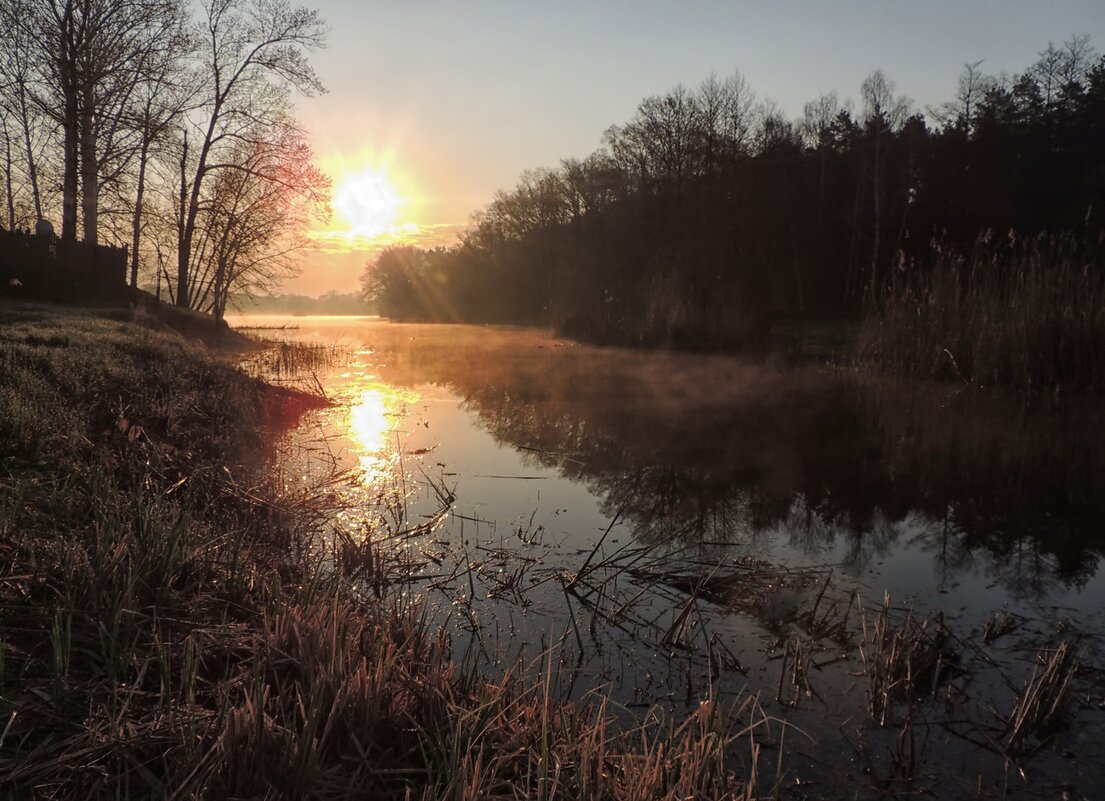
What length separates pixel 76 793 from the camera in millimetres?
1434

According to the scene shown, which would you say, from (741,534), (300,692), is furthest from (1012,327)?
(300,692)

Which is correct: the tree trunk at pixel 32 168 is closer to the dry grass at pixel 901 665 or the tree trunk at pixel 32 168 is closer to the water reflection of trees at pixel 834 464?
the water reflection of trees at pixel 834 464

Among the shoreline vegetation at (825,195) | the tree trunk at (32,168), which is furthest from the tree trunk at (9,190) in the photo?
the shoreline vegetation at (825,195)

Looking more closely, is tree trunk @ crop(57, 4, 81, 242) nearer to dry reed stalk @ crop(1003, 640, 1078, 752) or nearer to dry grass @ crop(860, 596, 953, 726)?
dry grass @ crop(860, 596, 953, 726)

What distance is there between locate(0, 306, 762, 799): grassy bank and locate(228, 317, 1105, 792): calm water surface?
1.03 ft

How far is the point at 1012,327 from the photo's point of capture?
8.71 m

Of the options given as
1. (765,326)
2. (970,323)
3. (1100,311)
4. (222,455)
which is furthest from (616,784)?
(765,326)

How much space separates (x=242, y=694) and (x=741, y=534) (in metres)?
2.73

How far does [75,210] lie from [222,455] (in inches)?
542

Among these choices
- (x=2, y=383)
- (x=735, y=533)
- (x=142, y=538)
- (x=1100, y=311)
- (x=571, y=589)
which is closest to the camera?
(x=142, y=538)

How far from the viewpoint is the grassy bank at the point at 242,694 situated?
1.51 m

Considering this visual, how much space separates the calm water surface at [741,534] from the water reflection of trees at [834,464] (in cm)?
3

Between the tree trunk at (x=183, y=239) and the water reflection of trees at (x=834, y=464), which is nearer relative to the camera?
the water reflection of trees at (x=834, y=464)

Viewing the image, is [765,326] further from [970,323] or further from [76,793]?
[76,793]
